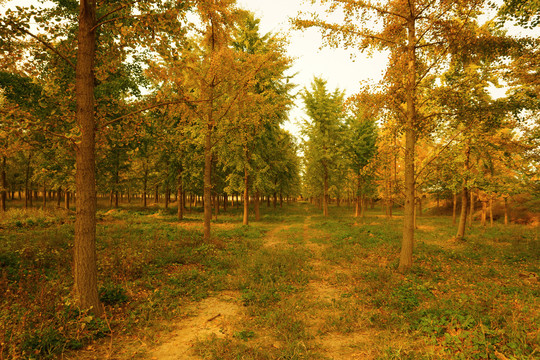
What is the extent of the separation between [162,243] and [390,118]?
37.0ft

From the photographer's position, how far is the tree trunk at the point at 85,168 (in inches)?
193

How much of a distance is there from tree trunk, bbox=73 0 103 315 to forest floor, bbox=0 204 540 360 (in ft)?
1.36

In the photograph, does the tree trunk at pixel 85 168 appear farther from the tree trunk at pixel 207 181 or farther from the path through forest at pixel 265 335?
the tree trunk at pixel 207 181

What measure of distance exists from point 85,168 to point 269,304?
5.34m

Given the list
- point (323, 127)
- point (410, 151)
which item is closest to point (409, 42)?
point (410, 151)

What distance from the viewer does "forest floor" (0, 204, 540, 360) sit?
13.8 feet

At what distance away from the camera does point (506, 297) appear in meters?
6.43

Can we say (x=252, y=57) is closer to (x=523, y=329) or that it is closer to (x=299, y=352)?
(x=299, y=352)

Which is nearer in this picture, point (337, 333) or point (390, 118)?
point (337, 333)

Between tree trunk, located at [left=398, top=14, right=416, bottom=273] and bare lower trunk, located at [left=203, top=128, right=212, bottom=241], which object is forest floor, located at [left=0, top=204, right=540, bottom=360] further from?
bare lower trunk, located at [left=203, top=128, right=212, bottom=241]

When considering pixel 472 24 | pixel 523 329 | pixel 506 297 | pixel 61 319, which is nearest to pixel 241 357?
pixel 61 319

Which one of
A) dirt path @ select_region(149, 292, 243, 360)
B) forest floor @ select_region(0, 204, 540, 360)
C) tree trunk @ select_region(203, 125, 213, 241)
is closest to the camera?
forest floor @ select_region(0, 204, 540, 360)

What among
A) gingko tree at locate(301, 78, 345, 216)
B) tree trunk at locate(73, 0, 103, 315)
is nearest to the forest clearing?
tree trunk at locate(73, 0, 103, 315)

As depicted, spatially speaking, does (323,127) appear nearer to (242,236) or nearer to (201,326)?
(242,236)
